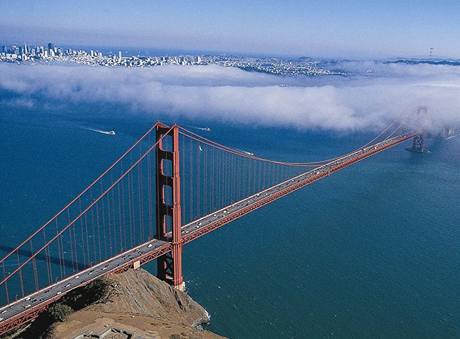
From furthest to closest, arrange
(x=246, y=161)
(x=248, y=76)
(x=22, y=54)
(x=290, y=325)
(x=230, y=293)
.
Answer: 1. (x=22, y=54)
2. (x=248, y=76)
3. (x=246, y=161)
4. (x=230, y=293)
5. (x=290, y=325)

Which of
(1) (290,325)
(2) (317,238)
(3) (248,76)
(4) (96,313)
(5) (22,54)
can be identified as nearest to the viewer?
(4) (96,313)

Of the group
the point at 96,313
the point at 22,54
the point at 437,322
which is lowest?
the point at 437,322

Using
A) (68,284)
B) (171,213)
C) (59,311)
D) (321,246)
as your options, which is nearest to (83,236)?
(171,213)

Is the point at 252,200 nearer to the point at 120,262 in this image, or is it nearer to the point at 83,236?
the point at 83,236

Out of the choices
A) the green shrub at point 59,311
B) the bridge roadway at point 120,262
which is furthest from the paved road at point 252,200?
the green shrub at point 59,311

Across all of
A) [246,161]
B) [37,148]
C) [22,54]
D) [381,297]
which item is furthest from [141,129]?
[22,54]

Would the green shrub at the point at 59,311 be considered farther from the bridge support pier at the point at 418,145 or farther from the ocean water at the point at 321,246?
the bridge support pier at the point at 418,145

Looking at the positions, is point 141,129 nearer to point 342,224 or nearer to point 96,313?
point 342,224

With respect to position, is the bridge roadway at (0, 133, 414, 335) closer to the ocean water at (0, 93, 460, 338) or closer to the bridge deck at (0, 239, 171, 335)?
the bridge deck at (0, 239, 171, 335)
